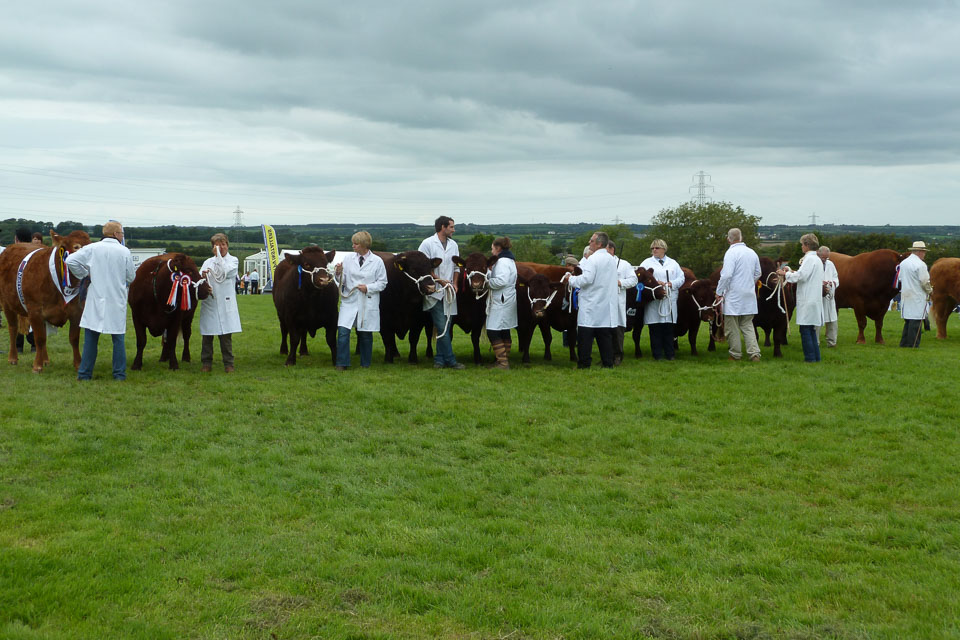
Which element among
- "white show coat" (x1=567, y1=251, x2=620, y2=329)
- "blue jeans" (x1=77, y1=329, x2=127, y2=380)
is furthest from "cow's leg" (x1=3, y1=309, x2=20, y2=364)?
"white show coat" (x1=567, y1=251, x2=620, y2=329)

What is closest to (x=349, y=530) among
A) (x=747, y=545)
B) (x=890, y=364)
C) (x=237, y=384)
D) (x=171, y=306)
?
(x=747, y=545)

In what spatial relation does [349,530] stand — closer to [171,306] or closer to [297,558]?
[297,558]

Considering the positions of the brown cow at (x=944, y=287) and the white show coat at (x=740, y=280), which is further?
the brown cow at (x=944, y=287)

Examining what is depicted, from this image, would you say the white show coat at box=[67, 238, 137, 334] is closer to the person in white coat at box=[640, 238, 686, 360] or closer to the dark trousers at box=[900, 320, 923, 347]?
the person in white coat at box=[640, 238, 686, 360]

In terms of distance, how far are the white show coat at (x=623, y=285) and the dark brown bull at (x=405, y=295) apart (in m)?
3.04

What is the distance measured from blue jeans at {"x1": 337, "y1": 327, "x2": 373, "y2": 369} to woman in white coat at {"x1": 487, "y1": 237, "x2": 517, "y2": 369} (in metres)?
1.96

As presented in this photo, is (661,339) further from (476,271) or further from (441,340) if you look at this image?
(441,340)

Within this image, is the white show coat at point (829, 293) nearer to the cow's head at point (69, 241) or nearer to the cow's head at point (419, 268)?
the cow's head at point (419, 268)

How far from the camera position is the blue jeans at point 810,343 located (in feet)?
44.0

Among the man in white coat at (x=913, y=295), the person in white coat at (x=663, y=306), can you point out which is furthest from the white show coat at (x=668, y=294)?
the man in white coat at (x=913, y=295)

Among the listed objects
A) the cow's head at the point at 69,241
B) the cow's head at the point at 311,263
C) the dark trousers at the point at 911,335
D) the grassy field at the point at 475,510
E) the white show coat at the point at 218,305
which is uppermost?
the cow's head at the point at 69,241

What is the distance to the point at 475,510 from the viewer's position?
Answer: 6.23 m

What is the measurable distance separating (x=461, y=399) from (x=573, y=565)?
532cm

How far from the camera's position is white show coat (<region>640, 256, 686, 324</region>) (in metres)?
13.6
